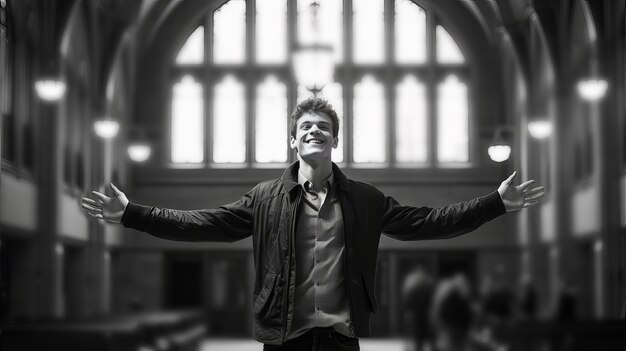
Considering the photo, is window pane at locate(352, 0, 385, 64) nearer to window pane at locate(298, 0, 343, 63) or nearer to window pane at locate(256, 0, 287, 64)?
window pane at locate(298, 0, 343, 63)

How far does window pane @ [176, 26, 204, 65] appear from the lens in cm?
395

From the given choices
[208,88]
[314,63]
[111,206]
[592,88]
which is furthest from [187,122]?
[592,88]

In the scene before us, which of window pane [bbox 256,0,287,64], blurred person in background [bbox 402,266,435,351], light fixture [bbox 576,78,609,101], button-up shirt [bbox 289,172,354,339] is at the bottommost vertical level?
blurred person in background [bbox 402,266,435,351]

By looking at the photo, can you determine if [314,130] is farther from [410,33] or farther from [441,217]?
[410,33]

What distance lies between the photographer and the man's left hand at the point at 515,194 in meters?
3.22

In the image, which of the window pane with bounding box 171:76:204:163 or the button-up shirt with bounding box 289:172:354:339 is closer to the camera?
the button-up shirt with bounding box 289:172:354:339

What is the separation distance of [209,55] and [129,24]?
20.4 inches

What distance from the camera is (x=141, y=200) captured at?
4012mm

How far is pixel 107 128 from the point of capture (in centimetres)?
433

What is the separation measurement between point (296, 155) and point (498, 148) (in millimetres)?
988

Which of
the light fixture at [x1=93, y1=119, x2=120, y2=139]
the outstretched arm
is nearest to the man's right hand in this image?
the outstretched arm

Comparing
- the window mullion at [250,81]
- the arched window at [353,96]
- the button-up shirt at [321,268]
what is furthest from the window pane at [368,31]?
the button-up shirt at [321,268]

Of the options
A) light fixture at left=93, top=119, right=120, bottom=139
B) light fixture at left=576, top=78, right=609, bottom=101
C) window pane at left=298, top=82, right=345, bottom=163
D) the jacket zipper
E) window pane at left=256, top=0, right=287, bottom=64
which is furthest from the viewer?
light fixture at left=576, top=78, right=609, bottom=101

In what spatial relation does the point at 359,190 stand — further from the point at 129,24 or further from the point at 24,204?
the point at 24,204
